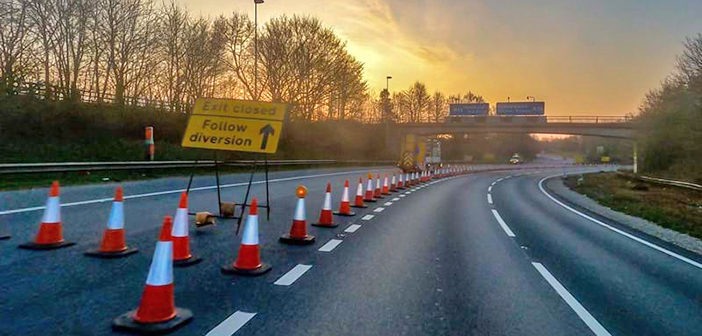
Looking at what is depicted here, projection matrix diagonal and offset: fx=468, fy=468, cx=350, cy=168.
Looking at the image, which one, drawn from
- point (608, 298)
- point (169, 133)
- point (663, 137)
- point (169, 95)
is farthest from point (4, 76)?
point (663, 137)

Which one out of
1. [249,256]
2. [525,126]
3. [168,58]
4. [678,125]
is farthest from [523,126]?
[249,256]

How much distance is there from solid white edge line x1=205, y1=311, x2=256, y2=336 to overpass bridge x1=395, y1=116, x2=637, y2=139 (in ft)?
197

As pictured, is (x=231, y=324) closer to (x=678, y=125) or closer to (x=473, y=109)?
(x=678, y=125)

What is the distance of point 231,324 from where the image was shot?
388cm

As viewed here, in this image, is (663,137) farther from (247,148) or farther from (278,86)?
(247,148)

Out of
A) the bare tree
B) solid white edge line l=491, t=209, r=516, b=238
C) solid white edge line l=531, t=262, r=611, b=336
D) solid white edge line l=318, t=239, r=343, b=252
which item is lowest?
solid white edge line l=491, t=209, r=516, b=238

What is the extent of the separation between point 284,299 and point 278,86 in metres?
45.2

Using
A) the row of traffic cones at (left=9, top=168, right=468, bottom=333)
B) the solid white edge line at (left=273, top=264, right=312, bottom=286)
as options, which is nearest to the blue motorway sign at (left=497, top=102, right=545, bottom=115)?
the row of traffic cones at (left=9, top=168, right=468, bottom=333)

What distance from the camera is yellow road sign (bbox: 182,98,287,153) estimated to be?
8016mm

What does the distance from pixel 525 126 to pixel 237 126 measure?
193ft

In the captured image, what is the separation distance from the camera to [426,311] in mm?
4504

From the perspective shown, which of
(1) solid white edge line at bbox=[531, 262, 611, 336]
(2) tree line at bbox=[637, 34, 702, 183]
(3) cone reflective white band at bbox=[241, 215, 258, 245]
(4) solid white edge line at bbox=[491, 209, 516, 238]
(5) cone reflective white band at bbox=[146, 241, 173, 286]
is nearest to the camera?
(5) cone reflective white band at bbox=[146, 241, 173, 286]

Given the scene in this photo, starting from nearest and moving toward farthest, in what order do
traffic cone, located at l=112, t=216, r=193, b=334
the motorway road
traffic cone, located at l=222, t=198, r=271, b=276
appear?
1. traffic cone, located at l=112, t=216, r=193, b=334
2. the motorway road
3. traffic cone, located at l=222, t=198, r=271, b=276

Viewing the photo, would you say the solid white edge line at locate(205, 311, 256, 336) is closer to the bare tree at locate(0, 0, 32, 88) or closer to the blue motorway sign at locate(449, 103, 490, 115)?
the bare tree at locate(0, 0, 32, 88)
